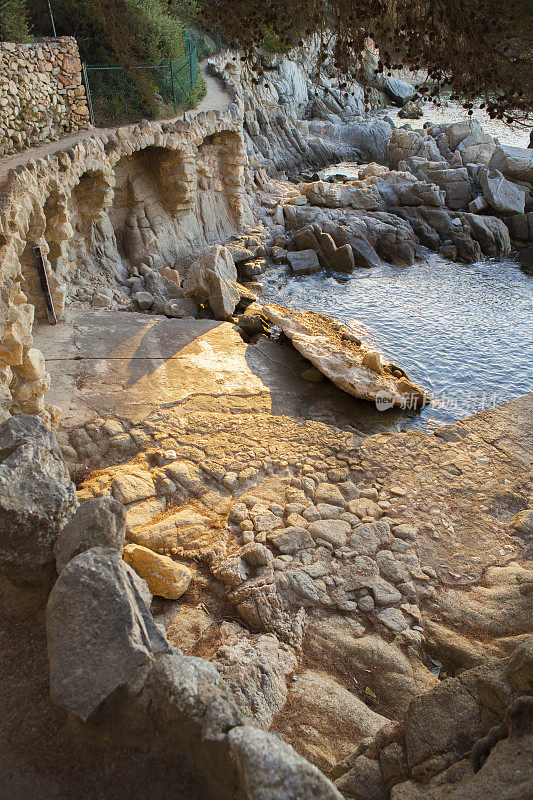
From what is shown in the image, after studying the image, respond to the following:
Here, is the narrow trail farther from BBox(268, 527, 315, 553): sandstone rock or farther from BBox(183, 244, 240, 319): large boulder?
BBox(268, 527, 315, 553): sandstone rock

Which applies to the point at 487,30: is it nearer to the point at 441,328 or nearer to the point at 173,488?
the point at 173,488

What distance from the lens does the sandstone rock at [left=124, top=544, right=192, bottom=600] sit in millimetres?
5016

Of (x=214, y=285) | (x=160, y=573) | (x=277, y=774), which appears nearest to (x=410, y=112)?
(x=214, y=285)

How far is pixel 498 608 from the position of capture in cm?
543

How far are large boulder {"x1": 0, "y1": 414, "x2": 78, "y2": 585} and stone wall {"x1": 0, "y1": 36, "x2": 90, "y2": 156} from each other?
8434 millimetres

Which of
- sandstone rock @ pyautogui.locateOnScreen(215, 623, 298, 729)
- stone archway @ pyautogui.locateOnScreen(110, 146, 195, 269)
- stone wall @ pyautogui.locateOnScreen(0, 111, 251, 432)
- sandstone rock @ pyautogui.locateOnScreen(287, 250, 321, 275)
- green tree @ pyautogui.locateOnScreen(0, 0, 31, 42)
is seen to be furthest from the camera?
sandstone rock @ pyautogui.locateOnScreen(287, 250, 321, 275)

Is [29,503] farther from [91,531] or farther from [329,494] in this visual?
[329,494]

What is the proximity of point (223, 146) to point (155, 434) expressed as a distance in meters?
13.4

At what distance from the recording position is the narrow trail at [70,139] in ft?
31.6

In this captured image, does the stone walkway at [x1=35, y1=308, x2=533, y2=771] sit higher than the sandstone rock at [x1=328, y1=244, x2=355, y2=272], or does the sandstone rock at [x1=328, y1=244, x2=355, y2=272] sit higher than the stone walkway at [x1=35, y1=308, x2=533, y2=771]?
the sandstone rock at [x1=328, y1=244, x2=355, y2=272]

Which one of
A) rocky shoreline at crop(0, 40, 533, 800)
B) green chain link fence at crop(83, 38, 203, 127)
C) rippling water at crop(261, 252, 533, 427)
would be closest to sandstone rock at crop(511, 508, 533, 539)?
rocky shoreline at crop(0, 40, 533, 800)

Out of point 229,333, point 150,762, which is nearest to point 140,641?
point 150,762

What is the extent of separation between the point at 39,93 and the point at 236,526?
33.8ft

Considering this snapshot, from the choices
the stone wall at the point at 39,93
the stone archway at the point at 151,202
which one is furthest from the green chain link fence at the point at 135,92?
the stone archway at the point at 151,202
